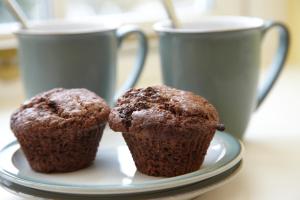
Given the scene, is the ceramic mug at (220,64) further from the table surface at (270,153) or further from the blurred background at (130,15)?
the blurred background at (130,15)

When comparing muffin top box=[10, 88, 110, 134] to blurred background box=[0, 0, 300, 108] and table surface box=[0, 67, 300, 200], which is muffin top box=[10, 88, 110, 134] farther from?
blurred background box=[0, 0, 300, 108]

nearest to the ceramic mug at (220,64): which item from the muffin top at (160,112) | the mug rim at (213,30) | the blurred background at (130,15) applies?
the mug rim at (213,30)

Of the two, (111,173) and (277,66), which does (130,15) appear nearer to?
(277,66)

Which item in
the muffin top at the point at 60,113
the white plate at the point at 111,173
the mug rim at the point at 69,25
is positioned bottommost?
the white plate at the point at 111,173

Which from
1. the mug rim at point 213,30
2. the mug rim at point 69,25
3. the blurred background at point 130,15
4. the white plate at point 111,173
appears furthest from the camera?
the blurred background at point 130,15

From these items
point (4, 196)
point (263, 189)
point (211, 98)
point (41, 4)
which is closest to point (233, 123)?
point (211, 98)

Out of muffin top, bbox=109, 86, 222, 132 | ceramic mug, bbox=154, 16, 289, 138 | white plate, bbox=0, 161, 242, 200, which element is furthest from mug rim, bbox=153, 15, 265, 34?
white plate, bbox=0, 161, 242, 200

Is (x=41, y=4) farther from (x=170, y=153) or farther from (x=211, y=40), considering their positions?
Answer: (x=170, y=153)
